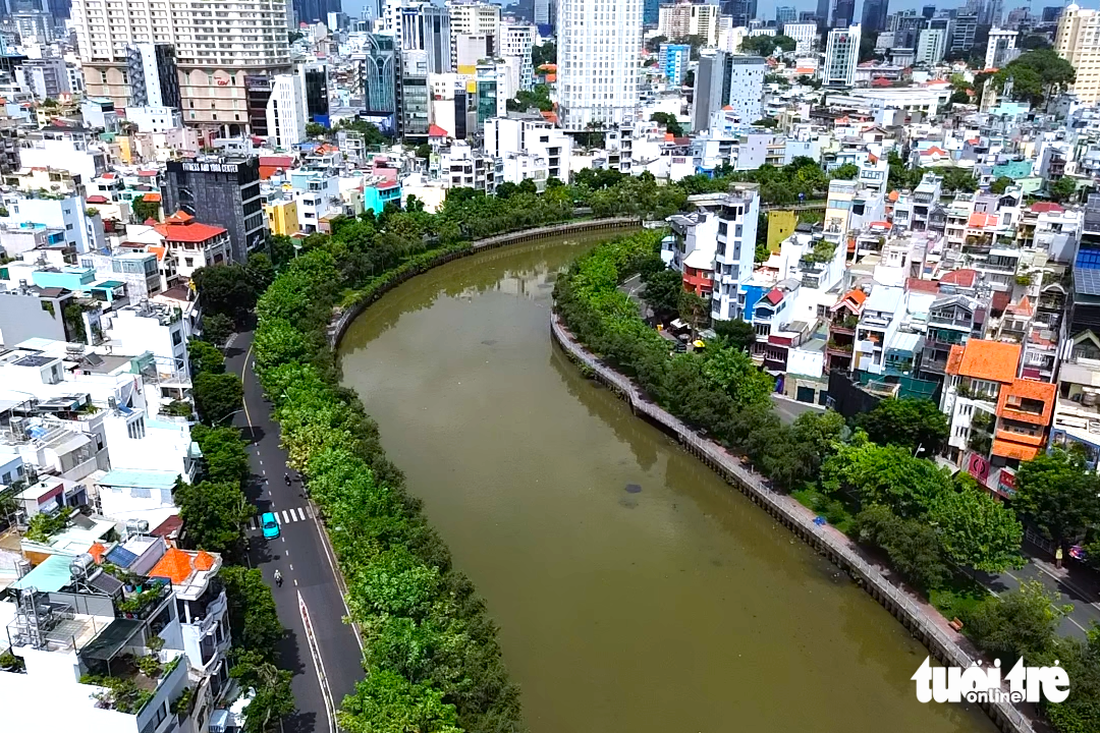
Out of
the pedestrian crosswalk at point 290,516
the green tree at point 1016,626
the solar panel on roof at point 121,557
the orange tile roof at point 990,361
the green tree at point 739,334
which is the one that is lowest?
the pedestrian crosswalk at point 290,516

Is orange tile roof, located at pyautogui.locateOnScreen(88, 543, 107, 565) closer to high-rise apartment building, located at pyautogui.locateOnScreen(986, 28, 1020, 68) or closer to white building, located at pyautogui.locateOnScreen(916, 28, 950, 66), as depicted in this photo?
high-rise apartment building, located at pyautogui.locateOnScreen(986, 28, 1020, 68)

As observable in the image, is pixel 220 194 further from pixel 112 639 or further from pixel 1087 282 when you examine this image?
pixel 1087 282

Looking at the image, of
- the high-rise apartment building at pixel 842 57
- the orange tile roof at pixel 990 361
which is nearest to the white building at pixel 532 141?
the orange tile roof at pixel 990 361

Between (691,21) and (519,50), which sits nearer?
(519,50)

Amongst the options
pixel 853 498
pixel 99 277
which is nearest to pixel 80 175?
pixel 99 277

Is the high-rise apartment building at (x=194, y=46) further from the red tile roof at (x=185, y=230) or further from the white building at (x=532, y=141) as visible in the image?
the red tile roof at (x=185, y=230)

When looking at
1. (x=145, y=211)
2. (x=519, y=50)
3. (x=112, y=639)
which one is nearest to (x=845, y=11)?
(x=519, y=50)
